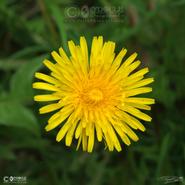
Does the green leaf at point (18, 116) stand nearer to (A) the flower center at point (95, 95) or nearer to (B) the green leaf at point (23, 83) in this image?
(B) the green leaf at point (23, 83)

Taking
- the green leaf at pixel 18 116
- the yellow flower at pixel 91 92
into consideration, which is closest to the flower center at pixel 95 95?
the yellow flower at pixel 91 92

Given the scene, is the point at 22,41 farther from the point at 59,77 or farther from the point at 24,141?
the point at 59,77

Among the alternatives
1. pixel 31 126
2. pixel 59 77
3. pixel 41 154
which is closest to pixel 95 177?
pixel 41 154

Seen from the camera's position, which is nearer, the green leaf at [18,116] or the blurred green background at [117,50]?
the green leaf at [18,116]

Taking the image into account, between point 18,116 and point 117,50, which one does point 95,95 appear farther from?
point 117,50

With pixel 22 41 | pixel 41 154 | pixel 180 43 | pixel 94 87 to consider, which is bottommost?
pixel 41 154

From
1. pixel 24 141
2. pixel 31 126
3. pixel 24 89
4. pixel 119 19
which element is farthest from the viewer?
pixel 119 19

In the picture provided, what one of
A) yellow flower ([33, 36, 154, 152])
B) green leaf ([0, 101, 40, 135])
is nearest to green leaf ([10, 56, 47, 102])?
green leaf ([0, 101, 40, 135])

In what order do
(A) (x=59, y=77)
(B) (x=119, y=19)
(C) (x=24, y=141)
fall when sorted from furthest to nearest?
(B) (x=119, y=19) < (C) (x=24, y=141) < (A) (x=59, y=77)
